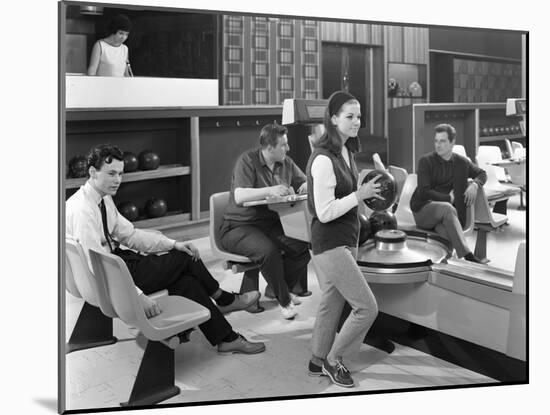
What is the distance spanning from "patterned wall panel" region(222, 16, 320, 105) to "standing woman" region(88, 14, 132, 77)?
477 mm

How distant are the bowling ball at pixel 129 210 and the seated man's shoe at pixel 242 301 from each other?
0.60m

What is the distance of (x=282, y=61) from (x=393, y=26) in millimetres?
578

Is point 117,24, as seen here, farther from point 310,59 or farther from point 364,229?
point 364,229

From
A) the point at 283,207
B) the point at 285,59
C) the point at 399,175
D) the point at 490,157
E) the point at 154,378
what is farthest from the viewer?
the point at 490,157

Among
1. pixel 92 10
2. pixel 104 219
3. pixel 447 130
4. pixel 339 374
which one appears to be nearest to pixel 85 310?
pixel 104 219

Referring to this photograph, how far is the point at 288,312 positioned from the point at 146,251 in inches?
29.4

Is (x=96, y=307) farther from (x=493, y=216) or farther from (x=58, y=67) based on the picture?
(x=493, y=216)

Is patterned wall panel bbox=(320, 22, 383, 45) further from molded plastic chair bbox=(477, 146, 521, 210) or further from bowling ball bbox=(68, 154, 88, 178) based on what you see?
bowling ball bbox=(68, 154, 88, 178)

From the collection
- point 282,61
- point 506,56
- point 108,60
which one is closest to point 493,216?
point 506,56

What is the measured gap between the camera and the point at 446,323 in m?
3.94

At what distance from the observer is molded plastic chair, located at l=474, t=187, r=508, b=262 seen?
157 inches

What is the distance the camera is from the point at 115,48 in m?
3.54

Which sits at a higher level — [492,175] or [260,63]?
[260,63]

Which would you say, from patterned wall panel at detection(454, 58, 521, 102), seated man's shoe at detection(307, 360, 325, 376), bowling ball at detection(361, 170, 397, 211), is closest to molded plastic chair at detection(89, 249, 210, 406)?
seated man's shoe at detection(307, 360, 325, 376)
